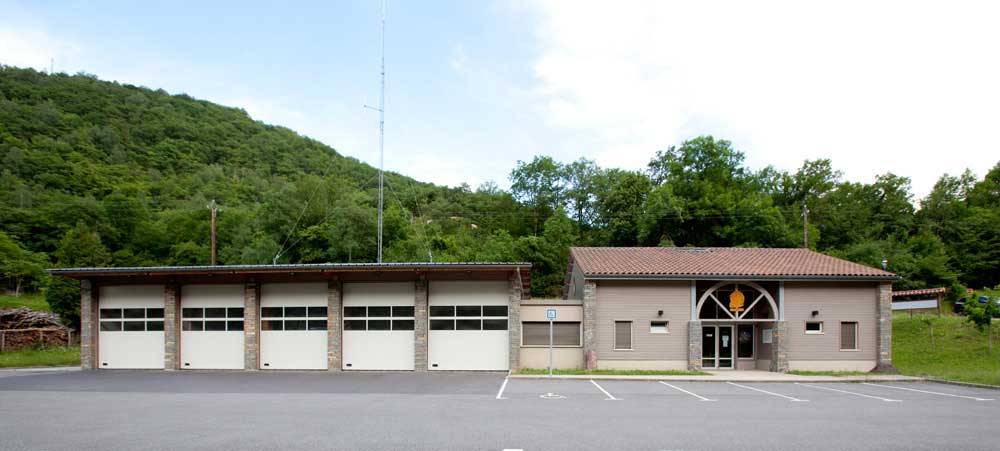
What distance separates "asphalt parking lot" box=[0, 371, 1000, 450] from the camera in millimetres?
9234

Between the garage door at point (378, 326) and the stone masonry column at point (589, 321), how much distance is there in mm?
6315

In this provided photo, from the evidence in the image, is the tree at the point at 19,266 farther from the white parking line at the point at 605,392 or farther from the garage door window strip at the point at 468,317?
the white parking line at the point at 605,392

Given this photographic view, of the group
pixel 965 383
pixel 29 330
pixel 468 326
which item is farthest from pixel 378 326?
pixel 29 330

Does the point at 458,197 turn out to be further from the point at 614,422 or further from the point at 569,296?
the point at 614,422

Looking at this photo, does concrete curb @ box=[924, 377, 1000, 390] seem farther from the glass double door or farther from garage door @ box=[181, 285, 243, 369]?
garage door @ box=[181, 285, 243, 369]

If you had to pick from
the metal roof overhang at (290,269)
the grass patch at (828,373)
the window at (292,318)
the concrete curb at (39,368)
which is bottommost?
the concrete curb at (39,368)

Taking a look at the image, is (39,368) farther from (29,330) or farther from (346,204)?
(346,204)

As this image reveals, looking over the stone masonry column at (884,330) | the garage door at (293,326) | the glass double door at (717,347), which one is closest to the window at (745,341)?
the glass double door at (717,347)

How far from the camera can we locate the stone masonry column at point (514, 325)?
73.6 feet

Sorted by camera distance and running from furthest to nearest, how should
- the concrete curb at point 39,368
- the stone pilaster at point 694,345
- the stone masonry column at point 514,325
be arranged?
the concrete curb at point 39,368 → the stone pilaster at point 694,345 → the stone masonry column at point 514,325

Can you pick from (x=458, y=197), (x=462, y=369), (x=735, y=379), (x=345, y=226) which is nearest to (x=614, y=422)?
(x=735, y=379)

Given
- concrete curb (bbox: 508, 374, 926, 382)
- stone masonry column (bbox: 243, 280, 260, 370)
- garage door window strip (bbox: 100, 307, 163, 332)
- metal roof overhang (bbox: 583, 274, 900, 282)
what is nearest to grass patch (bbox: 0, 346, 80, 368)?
garage door window strip (bbox: 100, 307, 163, 332)

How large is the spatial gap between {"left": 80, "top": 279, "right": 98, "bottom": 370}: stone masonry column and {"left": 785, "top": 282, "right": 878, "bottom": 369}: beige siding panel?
26.1m

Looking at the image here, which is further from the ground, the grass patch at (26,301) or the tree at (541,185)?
the tree at (541,185)
